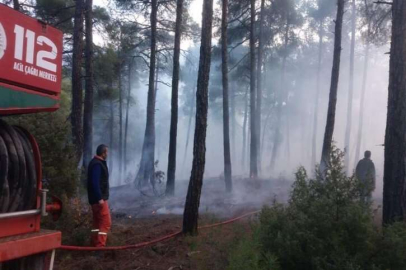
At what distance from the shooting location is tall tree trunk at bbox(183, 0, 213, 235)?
906 centimetres

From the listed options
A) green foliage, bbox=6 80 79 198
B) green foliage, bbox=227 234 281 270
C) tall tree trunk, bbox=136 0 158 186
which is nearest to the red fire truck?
green foliage, bbox=227 234 281 270

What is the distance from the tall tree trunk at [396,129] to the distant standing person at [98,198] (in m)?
4.94

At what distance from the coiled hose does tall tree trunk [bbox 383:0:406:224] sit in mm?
6563

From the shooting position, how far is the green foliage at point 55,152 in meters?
9.80

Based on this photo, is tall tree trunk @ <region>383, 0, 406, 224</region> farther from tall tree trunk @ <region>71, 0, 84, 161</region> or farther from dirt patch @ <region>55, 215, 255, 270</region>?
tall tree trunk @ <region>71, 0, 84, 161</region>

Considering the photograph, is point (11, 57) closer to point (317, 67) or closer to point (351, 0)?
point (351, 0)

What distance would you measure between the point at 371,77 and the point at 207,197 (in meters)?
33.4

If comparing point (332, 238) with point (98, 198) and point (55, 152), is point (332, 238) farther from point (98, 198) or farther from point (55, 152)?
point (55, 152)

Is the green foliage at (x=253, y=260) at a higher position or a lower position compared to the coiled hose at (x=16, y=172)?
lower

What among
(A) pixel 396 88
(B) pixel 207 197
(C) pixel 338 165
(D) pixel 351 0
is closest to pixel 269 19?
(D) pixel 351 0

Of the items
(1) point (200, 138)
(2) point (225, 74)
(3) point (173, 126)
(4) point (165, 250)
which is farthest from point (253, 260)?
(2) point (225, 74)

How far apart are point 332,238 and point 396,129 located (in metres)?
3.41

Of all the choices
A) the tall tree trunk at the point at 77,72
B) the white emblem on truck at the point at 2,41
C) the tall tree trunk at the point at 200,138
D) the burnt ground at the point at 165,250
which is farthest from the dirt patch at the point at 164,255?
the tall tree trunk at the point at 77,72

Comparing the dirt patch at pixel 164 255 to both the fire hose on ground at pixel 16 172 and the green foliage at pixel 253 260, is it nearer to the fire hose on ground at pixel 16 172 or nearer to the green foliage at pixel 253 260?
the green foliage at pixel 253 260
